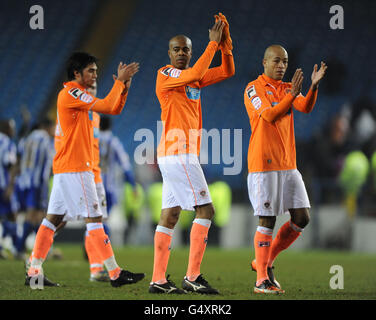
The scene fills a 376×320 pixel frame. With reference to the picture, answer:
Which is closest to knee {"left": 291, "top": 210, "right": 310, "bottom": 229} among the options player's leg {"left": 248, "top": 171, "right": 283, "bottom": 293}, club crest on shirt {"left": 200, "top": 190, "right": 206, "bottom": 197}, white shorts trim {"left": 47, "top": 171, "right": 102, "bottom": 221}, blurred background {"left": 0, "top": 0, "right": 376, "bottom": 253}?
player's leg {"left": 248, "top": 171, "right": 283, "bottom": 293}

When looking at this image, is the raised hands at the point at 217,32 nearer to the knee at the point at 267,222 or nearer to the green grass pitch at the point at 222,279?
the knee at the point at 267,222

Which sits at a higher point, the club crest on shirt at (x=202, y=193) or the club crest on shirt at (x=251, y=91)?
the club crest on shirt at (x=251, y=91)

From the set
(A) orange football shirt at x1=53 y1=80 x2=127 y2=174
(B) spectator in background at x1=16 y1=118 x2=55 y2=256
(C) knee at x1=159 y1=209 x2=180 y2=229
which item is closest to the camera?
(C) knee at x1=159 y1=209 x2=180 y2=229

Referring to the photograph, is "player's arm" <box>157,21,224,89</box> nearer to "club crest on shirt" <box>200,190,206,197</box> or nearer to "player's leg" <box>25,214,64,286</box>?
"club crest on shirt" <box>200,190,206,197</box>

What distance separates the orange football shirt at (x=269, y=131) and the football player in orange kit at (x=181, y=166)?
47 cm

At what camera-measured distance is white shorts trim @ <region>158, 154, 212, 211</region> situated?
493cm

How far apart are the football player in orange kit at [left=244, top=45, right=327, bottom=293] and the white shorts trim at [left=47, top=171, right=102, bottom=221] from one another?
51.2 inches

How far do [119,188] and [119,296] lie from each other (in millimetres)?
9647

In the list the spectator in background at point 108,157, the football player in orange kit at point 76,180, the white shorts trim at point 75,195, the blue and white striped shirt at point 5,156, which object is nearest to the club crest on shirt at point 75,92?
the football player in orange kit at point 76,180

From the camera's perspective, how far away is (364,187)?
1220cm

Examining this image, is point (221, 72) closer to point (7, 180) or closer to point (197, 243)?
point (197, 243)

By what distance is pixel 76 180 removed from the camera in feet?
17.8

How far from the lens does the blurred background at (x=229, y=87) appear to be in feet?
41.4
